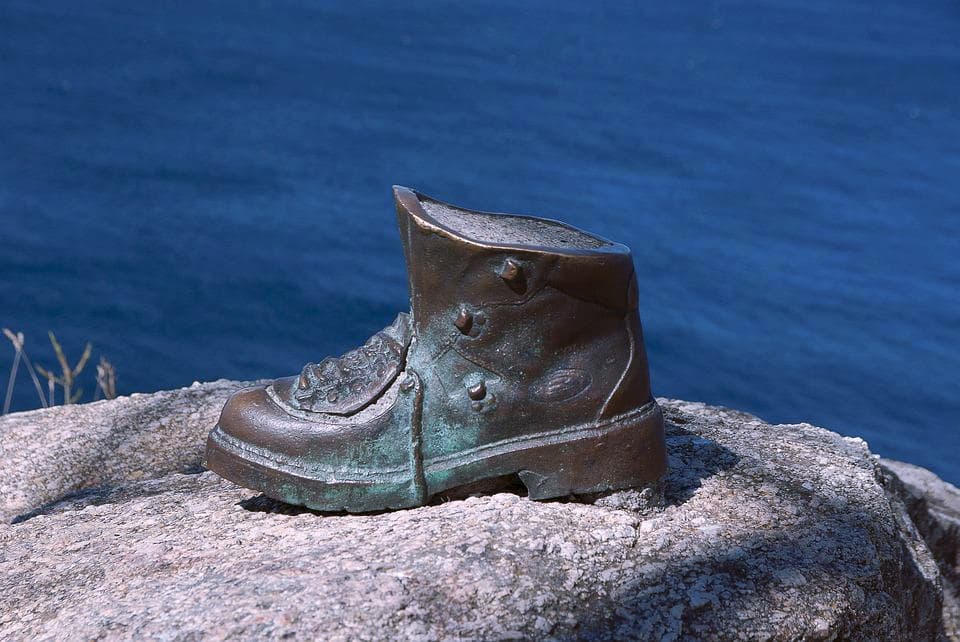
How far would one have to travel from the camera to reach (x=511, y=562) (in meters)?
1.90

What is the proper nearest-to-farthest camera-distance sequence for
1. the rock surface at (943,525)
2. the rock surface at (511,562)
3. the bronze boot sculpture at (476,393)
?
the rock surface at (511,562) → the bronze boot sculpture at (476,393) → the rock surface at (943,525)

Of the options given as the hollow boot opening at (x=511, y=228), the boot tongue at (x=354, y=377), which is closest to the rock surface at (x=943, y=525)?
the hollow boot opening at (x=511, y=228)

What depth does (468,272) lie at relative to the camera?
200cm

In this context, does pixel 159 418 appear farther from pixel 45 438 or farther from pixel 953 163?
pixel 953 163

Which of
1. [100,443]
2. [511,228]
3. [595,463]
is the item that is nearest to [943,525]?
[595,463]

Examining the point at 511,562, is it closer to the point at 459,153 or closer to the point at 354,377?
the point at 354,377

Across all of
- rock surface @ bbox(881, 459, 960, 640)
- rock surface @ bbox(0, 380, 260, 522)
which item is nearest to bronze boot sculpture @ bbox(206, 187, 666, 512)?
rock surface @ bbox(0, 380, 260, 522)

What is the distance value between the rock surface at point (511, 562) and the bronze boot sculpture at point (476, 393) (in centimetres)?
7

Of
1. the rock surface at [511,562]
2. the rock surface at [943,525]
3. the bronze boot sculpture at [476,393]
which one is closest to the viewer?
the rock surface at [511,562]

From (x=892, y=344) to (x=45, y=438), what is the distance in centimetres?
373

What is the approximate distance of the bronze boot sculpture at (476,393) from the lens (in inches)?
79.0

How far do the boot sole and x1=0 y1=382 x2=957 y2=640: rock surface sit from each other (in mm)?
37

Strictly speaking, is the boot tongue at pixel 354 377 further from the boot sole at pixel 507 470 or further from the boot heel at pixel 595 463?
the boot heel at pixel 595 463

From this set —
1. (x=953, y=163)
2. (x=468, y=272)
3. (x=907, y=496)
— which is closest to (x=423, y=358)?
(x=468, y=272)
